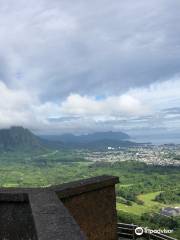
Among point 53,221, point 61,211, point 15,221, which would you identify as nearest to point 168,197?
point 15,221

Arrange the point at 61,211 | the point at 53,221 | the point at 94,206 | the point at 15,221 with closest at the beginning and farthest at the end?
the point at 53,221 < the point at 61,211 < the point at 15,221 < the point at 94,206

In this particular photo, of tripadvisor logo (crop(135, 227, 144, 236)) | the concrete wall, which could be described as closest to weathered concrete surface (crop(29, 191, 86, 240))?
the concrete wall

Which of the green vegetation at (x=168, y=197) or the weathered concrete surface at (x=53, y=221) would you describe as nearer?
the weathered concrete surface at (x=53, y=221)

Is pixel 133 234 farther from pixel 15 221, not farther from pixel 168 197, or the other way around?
pixel 168 197

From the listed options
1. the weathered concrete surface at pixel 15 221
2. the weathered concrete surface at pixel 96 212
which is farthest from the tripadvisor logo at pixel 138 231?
the weathered concrete surface at pixel 15 221

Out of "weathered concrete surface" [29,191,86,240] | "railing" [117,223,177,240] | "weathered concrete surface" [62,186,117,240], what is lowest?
"railing" [117,223,177,240]

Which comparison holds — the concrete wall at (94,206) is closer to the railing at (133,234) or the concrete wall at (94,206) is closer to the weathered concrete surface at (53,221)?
the railing at (133,234)

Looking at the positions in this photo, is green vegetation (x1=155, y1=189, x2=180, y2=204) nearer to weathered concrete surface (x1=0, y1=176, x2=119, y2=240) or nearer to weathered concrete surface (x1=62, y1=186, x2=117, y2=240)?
weathered concrete surface (x1=62, y1=186, x2=117, y2=240)

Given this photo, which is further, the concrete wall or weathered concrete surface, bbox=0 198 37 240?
the concrete wall

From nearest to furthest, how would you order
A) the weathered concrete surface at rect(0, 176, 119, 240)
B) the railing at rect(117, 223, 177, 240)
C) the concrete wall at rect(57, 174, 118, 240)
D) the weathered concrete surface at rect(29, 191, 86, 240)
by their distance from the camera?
the weathered concrete surface at rect(29, 191, 86, 240)
the weathered concrete surface at rect(0, 176, 119, 240)
the concrete wall at rect(57, 174, 118, 240)
the railing at rect(117, 223, 177, 240)

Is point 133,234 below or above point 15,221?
below

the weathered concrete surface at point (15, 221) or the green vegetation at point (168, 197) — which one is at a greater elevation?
the weathered concrete surface at point (15, 221)
